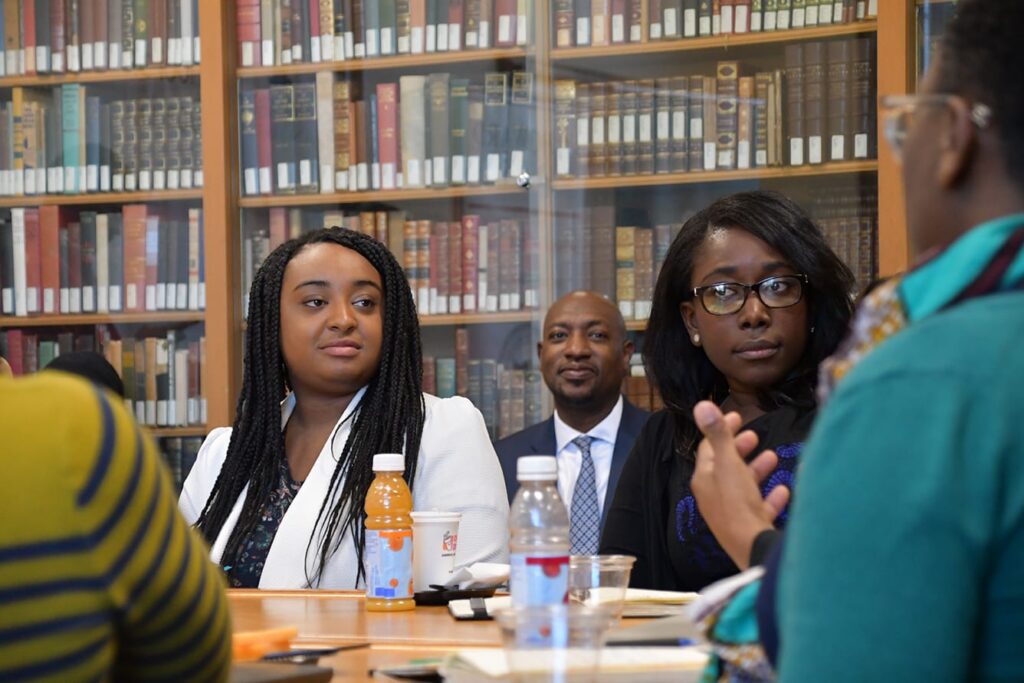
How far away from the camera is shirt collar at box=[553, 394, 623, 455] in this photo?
4321 mm

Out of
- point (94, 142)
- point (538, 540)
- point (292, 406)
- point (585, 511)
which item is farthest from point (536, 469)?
point (94, 142)

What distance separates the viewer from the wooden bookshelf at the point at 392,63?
15.4ft

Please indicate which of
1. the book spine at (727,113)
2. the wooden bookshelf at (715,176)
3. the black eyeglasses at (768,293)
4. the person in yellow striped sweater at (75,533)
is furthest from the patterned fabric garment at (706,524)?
the book spine at (727,113)

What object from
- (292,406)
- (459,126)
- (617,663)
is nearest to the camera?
(617,663)

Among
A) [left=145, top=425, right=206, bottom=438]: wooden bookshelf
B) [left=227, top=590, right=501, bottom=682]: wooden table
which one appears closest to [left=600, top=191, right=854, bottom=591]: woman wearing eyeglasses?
[left=227, top=590, right=501, bottom=682]: wooden table

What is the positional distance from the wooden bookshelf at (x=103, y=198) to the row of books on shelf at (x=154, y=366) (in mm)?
449

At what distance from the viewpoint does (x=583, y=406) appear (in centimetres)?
438

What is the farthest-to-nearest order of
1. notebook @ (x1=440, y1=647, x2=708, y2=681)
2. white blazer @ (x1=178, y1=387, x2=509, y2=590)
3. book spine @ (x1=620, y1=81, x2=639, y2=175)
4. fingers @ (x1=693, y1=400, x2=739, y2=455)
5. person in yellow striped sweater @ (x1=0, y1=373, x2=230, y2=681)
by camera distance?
book spine @ (x1=620, y1=81, x2=639, y2=175) < white blazer @ (x1=178, y1=387, x2=509, y2=590) < fingers @ (x1=693, y1=400, x2=739, y2=455) < notebook @ (x1=440, y1=647, x2=708, y2=681) < person in yellow striped sweater @ (x1=0, y1=373, x2=230, y2=681)

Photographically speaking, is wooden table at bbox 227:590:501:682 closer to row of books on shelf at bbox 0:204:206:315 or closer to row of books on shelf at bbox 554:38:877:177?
row of books on shelf at bbox 554:38:877:177

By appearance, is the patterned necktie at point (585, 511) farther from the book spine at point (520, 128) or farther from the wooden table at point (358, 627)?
the wooden table at point (358, 627)

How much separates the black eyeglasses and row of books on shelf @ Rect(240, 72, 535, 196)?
2304 millimetres

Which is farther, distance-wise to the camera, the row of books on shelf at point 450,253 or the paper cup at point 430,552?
the row of books on shelf at point 450,253

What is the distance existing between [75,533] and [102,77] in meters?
4.33

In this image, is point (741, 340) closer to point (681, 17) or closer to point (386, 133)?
point (681, 17)
